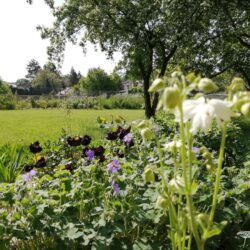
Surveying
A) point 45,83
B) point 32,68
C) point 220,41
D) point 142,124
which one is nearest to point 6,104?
point 220,41

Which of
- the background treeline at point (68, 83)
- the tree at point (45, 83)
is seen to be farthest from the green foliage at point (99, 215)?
the tree at point (45, 83)

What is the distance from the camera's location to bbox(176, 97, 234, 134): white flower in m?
0.90

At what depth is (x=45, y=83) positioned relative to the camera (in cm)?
5588

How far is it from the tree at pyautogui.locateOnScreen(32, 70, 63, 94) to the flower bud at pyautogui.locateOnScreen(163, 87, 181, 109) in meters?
50.1

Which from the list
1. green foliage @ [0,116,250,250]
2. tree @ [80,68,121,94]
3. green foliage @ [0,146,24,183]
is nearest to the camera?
green foliage @ [0,116,250,250]

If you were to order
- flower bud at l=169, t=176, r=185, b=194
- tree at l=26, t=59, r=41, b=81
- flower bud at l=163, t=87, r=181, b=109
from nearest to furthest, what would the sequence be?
1. flower bud at l=163, t=87, r=181, b=109
2. flower bud at l=169, t=176, r=185, b=194
3. tree at l=26, t=59, r=41, b=81

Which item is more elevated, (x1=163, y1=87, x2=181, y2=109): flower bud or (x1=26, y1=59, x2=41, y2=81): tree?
(x1=26, y1=59, x2=41, y2=81): tree

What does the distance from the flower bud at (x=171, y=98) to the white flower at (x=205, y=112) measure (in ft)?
0.20

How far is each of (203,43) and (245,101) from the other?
37.5 ft

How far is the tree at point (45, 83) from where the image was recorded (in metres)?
51.9

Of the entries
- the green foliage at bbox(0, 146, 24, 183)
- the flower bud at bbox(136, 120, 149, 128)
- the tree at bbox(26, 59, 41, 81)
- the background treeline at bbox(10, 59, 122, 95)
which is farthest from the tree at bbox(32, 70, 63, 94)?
the flower bud at bbox(136, 120, 149, 128)

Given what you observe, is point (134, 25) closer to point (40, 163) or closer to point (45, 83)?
point (40, 163)

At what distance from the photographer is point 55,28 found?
40.7ft

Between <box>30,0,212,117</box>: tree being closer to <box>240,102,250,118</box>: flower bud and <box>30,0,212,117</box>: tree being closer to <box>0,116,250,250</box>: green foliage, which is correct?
<box>0,116,250,250</box>: green foliage
